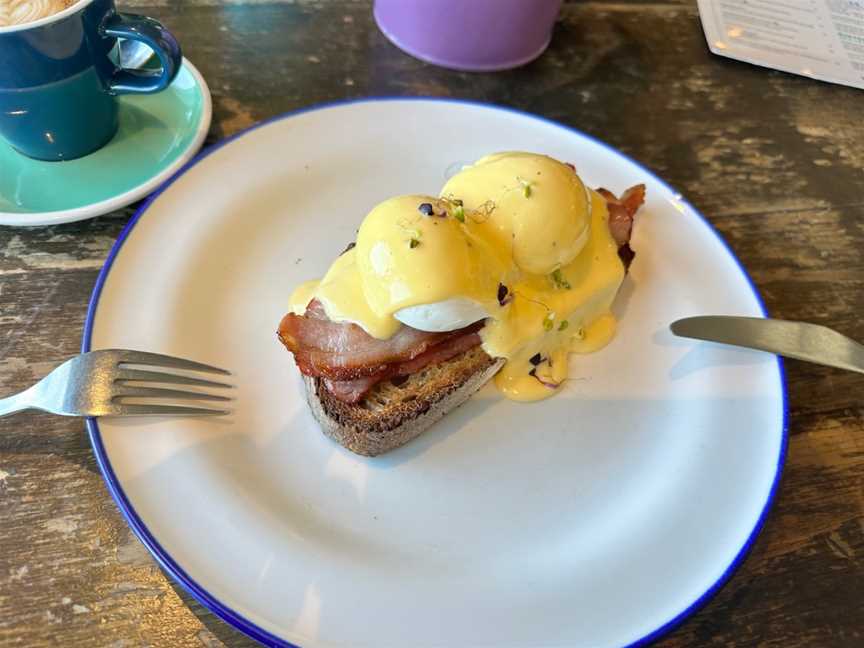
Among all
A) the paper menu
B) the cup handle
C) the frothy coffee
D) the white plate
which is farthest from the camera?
the paper menu

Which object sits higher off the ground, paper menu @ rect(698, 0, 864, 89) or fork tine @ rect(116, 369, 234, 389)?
paper menu @ rect(698, 0, 864, 89)

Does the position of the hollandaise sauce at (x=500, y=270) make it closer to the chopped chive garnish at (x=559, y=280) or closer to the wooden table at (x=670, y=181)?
the chopped chive garnish at (x=559, y=280)

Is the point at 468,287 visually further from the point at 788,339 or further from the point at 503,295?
the point at 788,339

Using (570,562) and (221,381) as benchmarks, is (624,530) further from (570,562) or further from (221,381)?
(221,381)

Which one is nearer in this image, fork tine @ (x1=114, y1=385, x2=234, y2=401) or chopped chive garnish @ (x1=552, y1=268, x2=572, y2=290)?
fork tine @ (x1=114, y1=385, x2=234, y2=401)

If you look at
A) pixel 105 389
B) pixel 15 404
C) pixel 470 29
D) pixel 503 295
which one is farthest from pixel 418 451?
pixel 470 29

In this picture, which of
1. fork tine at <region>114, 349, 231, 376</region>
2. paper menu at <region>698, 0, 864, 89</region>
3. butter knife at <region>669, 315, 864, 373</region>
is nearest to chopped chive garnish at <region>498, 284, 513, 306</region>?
butter knife at <region>669, 315, 864, 373</region>

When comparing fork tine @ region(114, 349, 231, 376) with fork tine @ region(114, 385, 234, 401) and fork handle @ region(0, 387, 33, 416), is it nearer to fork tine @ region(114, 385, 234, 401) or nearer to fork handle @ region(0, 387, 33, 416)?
fork tine @ region(114, 385, 234, 401)
